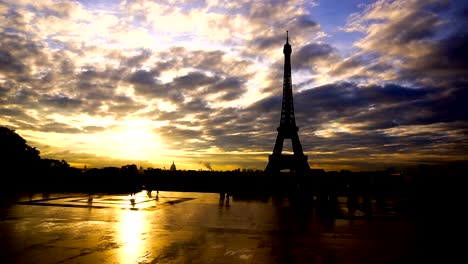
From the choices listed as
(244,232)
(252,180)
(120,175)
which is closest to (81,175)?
(120,175)

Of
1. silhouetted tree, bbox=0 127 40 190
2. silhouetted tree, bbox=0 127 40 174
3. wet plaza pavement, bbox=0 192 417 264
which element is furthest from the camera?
silhouetted tree, bbox=0 127 40 174

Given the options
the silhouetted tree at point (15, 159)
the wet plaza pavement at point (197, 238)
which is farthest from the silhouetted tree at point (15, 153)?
the wet plaza pavement at point (197, 238)

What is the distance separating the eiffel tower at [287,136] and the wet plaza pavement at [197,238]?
45.2 metres

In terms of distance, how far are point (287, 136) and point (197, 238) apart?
52764 millimetres

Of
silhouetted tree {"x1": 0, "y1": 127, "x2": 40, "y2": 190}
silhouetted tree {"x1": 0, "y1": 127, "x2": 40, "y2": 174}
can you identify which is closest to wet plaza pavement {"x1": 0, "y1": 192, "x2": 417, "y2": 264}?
silhouetted tree {"x1": 0, "y1": 127, "x2": 40, "y2": 190}

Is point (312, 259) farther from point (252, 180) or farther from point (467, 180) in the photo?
point (252, 180)

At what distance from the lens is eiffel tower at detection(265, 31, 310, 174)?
5919 cm

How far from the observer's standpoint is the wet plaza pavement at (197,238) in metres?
8.04

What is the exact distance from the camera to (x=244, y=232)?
11500 millimetres

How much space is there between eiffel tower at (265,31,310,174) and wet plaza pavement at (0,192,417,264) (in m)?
45.2

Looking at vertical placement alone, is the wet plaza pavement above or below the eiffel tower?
below

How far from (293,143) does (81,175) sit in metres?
40.1

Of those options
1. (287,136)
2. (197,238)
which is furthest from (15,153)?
(287,136)

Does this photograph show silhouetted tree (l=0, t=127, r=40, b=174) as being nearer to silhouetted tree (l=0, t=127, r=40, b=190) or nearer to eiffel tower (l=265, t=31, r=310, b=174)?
silhouetted tree (l=0, t=127, r=40, b=190)
